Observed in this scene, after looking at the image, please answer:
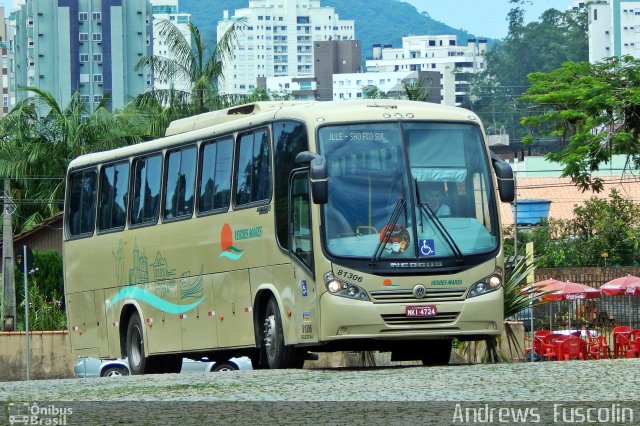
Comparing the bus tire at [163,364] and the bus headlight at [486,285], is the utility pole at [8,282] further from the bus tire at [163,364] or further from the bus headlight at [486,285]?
the bus headlight at [486,285]

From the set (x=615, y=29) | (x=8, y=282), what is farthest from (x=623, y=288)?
(x=615, y=29)

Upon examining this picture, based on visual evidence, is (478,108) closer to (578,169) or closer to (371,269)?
(578,169)

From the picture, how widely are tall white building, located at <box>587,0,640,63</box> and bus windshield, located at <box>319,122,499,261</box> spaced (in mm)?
170258

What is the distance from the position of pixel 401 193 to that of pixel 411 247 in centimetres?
64

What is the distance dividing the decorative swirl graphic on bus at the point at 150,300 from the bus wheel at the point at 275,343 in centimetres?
227

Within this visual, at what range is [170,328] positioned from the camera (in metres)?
22.8

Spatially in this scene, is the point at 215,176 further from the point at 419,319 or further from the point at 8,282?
the point at 8,282

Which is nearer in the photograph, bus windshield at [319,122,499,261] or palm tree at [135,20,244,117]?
bus windshield at [319,122,499,261]

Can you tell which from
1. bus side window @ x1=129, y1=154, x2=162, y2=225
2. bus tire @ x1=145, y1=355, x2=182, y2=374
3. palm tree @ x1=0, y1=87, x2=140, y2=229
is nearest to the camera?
bus side window @ x1=129, y1=154, x2=162, y2=225

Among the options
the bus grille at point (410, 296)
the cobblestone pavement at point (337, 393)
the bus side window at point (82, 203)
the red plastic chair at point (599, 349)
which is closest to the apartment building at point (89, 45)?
the red plastic chair at point (599, 349)

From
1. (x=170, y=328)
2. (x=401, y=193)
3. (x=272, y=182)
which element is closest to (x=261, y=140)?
(x=272, y=182)

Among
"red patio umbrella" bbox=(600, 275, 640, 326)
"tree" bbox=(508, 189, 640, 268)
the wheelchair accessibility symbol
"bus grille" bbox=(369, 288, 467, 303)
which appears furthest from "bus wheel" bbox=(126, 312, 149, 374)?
"tree" bbox=(508, 189, 640, 268)

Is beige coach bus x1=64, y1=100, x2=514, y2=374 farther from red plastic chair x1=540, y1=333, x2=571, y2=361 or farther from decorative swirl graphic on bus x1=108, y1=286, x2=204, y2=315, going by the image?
red plastic chair x1=540, y1=333, x2=571, y2=361

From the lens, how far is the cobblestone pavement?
Answer: 39.9 feet
